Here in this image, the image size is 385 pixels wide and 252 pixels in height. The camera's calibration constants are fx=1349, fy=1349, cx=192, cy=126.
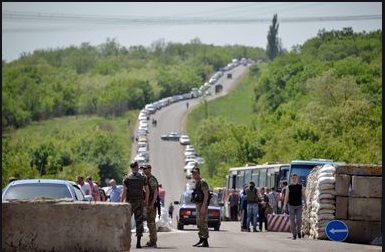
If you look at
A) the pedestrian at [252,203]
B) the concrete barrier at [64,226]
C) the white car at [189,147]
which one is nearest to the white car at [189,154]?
the white car at [189,147]

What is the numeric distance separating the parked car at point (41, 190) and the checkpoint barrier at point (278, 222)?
16.9 m

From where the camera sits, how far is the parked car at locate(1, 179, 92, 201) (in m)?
27.4

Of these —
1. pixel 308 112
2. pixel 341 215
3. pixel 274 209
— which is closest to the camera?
pixel 341 215

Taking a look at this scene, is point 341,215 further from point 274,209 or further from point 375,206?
point 274,209

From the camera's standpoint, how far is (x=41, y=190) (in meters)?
27.5

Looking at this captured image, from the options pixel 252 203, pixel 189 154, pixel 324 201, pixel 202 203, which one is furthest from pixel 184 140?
pixel 202 203

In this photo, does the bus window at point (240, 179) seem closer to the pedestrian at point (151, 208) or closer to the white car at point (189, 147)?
the pedestrian at point (151, 208)

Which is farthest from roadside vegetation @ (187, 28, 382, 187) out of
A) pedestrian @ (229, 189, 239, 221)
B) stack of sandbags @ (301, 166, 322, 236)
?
stack of sandbags @ (301, 166, 322, 236)

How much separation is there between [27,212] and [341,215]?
530 inches

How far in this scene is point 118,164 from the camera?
16950 cm

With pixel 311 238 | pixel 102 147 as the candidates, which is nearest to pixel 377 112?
pixel 311 238

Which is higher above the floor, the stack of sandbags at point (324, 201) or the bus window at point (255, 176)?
the bus window at point (255, 176)

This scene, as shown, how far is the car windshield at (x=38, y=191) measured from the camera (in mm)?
27391

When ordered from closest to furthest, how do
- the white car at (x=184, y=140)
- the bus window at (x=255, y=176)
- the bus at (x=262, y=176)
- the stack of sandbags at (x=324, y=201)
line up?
the stack of sandbags at (x=324, y=201), the bus at (x=262, y=176), the bus window at (x=255, y=176), the white car at (x=184, y=140)
